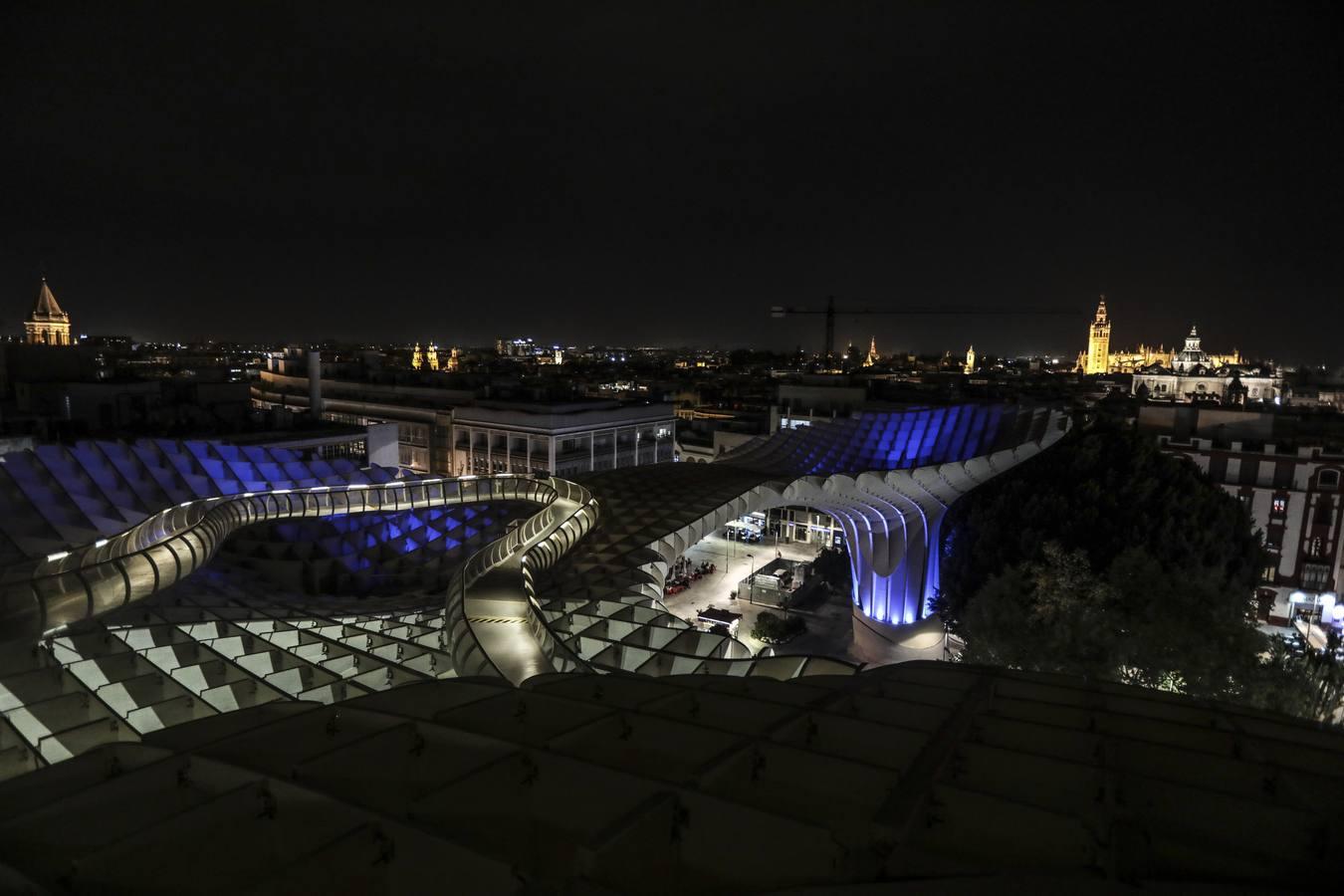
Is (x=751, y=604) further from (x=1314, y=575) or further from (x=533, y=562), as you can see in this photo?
(x=1314, y=575)

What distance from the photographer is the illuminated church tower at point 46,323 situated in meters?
75.2

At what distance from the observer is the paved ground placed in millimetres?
33375

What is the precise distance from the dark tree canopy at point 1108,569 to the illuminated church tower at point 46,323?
3432 inches

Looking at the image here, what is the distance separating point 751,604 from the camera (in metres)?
38.4

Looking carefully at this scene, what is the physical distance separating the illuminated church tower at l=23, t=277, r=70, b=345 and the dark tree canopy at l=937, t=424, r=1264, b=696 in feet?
286

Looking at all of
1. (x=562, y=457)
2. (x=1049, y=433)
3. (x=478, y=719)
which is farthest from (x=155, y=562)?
(x=562, y=457)

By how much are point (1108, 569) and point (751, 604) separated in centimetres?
1894

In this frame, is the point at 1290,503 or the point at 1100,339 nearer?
the point at 1290,503

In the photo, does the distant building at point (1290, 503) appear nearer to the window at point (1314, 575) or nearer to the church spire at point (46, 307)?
the window at point (1314, 575)

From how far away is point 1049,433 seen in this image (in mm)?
31500

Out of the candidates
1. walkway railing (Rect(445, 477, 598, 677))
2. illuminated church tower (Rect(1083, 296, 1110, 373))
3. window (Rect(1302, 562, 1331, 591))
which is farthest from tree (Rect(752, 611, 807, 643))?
illuminated church tower (Rect(1083, 296, 1110, 373))

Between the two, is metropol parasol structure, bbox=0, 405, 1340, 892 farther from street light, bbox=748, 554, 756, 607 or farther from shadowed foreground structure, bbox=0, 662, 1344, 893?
street light, bbox=748, 554, 756, 607

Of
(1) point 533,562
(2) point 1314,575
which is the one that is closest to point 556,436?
(1) point 533,562

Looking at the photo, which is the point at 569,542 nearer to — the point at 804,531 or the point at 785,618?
the point at 785,618
